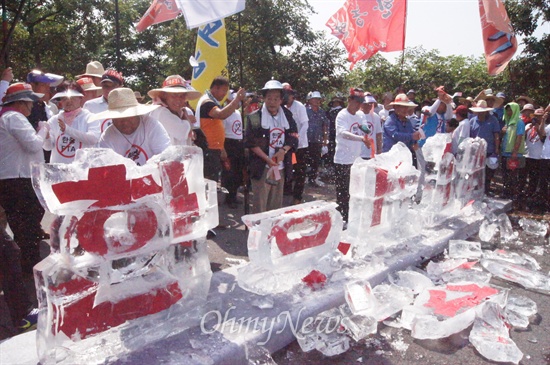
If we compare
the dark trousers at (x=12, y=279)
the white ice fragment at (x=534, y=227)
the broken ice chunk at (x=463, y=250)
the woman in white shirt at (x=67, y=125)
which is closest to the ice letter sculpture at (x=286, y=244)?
the dark trousers at (x=12, y=279)

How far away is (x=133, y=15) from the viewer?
28.0 m

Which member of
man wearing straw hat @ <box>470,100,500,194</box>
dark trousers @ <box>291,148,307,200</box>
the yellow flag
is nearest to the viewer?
the yellow flag

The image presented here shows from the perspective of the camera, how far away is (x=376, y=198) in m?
4.15

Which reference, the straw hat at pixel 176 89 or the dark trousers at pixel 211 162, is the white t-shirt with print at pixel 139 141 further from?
the dark trousers at pixel 211 162

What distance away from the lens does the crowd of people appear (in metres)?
3.30

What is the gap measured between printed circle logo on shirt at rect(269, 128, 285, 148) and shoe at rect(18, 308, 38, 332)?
9.36 feet

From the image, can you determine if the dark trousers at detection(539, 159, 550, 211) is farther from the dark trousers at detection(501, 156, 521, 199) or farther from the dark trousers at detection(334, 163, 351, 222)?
the dark trousers at detection(334, 163, 351, 222)

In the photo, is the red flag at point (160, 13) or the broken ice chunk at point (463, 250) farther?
the red flag at point (160, 13)

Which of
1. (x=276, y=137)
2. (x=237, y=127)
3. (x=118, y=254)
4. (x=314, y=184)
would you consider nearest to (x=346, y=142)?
(x=276, y=137)

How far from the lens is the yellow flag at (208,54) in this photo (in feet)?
22.3

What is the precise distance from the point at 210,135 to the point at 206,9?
147cm

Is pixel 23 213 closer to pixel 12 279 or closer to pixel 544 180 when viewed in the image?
pixel 12 279

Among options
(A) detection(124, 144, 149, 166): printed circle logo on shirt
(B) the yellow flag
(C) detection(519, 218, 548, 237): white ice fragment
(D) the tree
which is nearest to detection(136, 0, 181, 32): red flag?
(B) the yellow flag

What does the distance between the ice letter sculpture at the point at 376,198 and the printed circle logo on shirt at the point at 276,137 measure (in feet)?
3.64
